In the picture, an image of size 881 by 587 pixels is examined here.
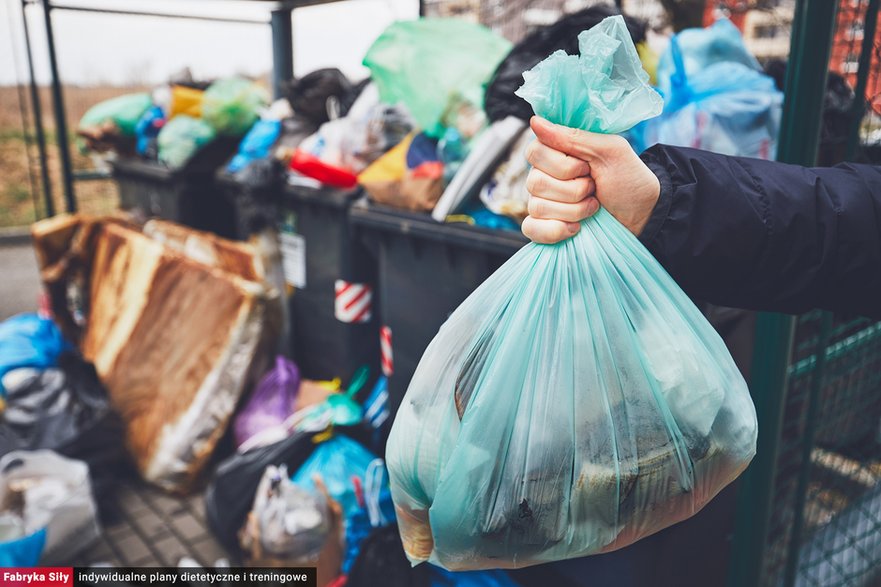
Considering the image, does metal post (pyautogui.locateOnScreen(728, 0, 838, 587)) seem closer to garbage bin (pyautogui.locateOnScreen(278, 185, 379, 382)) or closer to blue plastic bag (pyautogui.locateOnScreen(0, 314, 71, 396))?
garbage bin (pyautogui.locateOnScreen(278, 185, 379, 382))

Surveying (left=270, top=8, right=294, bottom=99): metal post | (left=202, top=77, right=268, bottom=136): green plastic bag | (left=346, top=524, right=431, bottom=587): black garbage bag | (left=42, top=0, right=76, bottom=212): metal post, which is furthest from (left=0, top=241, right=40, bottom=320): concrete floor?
(left=346, top=524, right=431, bottom=587): black garbage bag

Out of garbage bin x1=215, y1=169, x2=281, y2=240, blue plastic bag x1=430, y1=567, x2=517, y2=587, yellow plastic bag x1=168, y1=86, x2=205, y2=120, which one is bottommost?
blue plastic bag x1=430, y1=567, x2=517, y2=587

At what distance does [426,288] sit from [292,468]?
0.91 meters

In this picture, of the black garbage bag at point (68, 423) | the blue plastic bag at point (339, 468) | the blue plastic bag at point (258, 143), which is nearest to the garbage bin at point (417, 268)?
the blue plastic bag at point (339, 468)

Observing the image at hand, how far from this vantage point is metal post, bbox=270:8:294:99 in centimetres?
484

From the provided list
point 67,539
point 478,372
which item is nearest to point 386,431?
point 67,539

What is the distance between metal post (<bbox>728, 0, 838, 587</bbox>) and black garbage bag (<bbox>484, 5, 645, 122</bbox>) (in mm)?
773

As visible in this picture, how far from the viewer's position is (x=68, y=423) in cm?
307

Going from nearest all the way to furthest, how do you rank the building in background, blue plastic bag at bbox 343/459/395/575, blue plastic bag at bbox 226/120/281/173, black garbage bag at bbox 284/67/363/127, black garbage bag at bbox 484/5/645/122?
1. the building in background
2. black garbage bag at bbox 484/5/645/122
3. blue plastic bag at bbox 343/459/395/575
4. black garbage bag at bbox 284/67/363/127
5. blue plastic bag at bbox 226/120/281/173

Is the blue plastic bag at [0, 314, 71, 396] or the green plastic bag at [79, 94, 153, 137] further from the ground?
the green plastic bag at [79, 94, 153, 137]

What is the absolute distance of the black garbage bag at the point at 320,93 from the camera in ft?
11.8

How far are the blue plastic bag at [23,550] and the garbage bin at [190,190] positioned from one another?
2469mm

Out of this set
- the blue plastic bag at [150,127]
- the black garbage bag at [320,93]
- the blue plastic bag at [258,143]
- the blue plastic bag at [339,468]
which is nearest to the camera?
the blue plastic bag at [339,468]

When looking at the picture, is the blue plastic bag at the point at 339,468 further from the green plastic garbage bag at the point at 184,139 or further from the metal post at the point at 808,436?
the green plastic garbage bag at the point at 184,139
